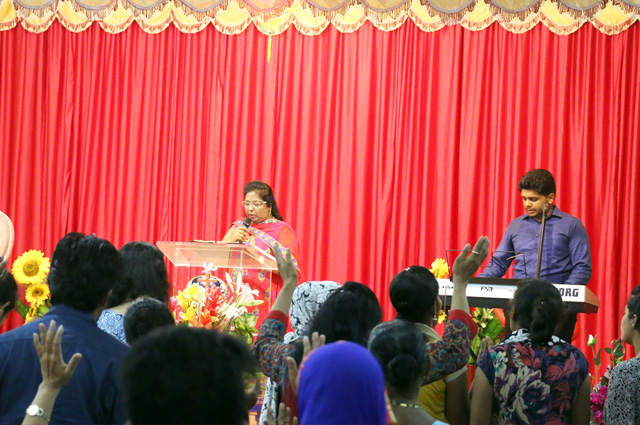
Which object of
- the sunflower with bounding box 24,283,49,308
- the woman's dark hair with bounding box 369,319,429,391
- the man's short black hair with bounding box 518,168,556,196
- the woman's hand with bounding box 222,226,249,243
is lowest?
the sunflower with bounding box 24,283,49,308

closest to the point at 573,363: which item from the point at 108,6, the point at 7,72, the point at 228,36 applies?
the point at 228,36

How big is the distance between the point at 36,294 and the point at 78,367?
261 cm

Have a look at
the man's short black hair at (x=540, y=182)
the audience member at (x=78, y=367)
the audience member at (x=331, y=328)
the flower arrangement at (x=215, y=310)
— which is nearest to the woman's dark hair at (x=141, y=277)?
the flower arrangement at (x=215, y=310)

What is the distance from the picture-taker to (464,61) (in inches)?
252

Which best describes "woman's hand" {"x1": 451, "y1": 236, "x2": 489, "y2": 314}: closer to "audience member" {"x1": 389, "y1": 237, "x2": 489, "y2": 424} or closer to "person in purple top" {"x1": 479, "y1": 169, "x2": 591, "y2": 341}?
"audience member" {"x1": 389, "y1": 237, "x2": 489, "y2": 424}

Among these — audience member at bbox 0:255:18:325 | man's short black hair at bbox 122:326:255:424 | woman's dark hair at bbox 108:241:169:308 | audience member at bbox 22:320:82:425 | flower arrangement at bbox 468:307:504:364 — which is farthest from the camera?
flower arrangement at bbox 468:307:504:364

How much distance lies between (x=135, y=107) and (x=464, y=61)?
9.36ft

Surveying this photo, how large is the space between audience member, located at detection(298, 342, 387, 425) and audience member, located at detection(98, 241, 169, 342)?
1262 millimetres

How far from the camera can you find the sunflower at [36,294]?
13.8ft

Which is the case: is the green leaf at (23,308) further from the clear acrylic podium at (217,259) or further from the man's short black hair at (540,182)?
the man's short black hair at (540,182)

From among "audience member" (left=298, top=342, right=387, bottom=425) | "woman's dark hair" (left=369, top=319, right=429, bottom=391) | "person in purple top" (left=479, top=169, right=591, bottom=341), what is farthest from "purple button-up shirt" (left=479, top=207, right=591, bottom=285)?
"audience member" (left=298, top=342, right=387, bottom=425)

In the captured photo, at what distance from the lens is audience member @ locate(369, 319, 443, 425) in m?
1.77

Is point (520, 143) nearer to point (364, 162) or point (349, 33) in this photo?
point (364, 162)

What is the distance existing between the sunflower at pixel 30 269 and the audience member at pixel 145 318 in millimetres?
2292
